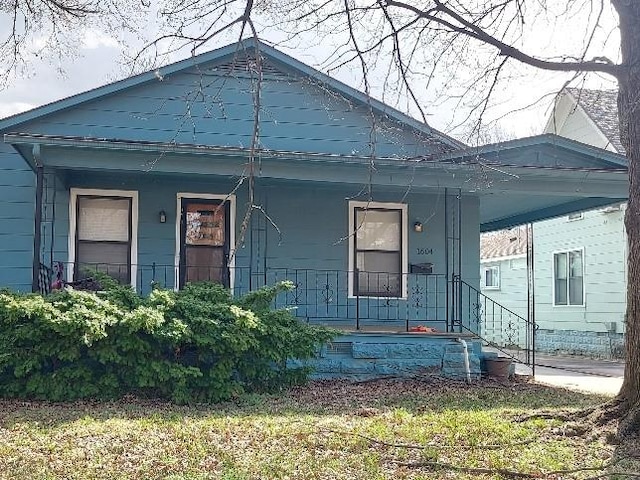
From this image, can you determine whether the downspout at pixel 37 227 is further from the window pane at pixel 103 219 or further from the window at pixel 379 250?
the window at pixel 379 250

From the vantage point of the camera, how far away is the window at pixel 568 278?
61.2 feet

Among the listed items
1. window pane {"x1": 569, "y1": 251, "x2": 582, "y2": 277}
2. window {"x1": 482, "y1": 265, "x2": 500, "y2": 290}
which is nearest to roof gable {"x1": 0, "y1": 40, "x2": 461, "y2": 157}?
window pane {"x1": 569, "y1": 251, "x2": 582, "y2": 277}

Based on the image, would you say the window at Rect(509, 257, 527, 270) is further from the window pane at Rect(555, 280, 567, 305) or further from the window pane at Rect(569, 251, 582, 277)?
the window pane at Rect(569, 251, 582, 277)

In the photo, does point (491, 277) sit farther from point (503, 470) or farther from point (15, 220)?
point (503, 470)

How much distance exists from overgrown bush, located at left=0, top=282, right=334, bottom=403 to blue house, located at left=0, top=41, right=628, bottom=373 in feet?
6.96

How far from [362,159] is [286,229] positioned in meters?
2.29

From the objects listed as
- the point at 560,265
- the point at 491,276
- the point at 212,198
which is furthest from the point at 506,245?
the point at 212,198

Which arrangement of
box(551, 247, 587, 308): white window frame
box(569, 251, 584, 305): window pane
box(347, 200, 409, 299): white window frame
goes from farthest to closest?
box(569, 251, 584, 305): window pane
box(551, 247, 587, 308): white window frame
box(347, 200, 409, 299): white window frame

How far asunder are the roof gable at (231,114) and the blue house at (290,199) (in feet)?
0.08

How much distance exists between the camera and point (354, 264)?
12.0m

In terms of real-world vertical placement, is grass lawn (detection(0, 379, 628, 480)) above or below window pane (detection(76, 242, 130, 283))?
below

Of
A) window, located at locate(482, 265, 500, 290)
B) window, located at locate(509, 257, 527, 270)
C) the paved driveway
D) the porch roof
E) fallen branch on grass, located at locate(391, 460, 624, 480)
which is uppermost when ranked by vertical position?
the porch roof

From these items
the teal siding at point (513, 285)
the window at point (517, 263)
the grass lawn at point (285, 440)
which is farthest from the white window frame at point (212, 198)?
the window at point (517, 263)

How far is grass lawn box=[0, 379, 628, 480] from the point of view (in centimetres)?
536
